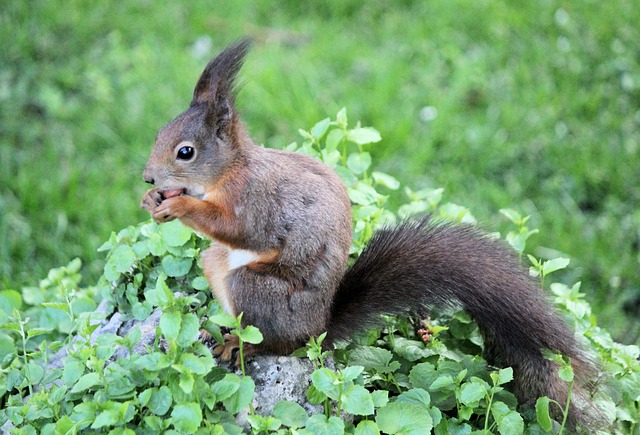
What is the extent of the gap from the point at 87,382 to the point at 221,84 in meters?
0.65

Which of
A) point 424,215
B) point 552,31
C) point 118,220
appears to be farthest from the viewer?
point 552,31

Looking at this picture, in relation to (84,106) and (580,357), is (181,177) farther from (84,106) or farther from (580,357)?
(84,106)

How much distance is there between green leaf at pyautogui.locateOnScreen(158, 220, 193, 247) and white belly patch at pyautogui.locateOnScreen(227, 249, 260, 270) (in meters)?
0.14

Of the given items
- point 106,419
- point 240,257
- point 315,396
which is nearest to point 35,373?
point 106,419

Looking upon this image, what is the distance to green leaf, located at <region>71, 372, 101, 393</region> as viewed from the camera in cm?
147

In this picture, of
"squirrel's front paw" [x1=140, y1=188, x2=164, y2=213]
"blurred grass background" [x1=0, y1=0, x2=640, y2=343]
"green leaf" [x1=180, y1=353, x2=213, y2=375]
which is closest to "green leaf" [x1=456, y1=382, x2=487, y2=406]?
"green leaf" [x1=180, y1=353, x2=213, y2=375]

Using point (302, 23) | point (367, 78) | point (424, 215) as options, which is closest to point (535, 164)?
point (367, 78)

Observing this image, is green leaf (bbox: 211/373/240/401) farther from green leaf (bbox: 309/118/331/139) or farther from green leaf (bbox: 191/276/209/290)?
green leaf (bbox: 309/118/331/139)

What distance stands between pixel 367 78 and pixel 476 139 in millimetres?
593

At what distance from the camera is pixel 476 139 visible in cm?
345

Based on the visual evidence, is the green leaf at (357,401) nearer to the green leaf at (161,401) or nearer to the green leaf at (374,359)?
the green leaf at (374,359)

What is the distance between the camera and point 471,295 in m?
1.66

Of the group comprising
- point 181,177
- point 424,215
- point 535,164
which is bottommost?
point 535,164

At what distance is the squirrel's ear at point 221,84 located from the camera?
5.58ft
